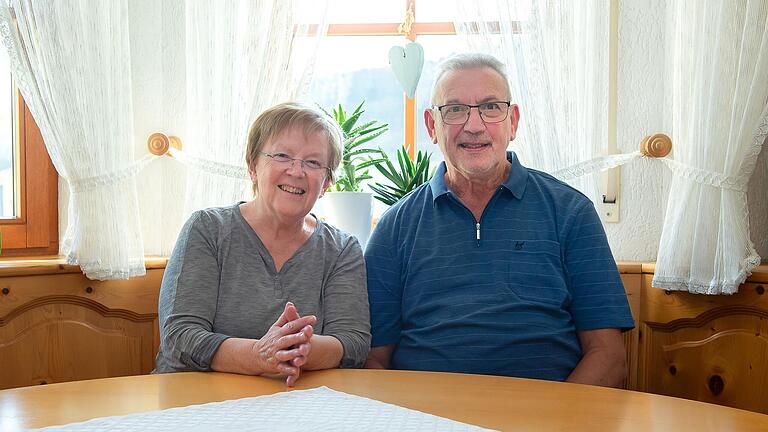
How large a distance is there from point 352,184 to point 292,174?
0.83 metres

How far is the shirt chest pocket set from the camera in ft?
6.42

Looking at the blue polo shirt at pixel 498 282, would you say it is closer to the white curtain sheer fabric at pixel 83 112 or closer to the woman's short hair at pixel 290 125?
the woman's short hair at pixel 290 125

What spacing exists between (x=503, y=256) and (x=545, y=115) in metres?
0.83

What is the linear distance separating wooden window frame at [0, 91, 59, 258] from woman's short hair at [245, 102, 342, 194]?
1008 mm

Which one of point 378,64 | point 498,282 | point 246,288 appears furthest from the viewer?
point 378,64

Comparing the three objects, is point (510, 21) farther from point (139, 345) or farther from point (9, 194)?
point (9, 194)

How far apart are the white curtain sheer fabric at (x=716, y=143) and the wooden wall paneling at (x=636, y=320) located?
103 millimetres

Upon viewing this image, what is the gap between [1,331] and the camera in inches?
84.0

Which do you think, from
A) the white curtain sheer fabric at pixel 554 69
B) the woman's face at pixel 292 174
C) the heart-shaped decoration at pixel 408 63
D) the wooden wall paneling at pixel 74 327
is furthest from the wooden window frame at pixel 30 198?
the white curtain sheer fabric at pixel 554 69

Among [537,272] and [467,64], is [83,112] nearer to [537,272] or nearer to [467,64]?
[467,64]

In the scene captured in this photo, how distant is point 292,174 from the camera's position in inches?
75.1

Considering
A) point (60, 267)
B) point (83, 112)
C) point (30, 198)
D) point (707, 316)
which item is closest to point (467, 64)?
point (707, 316)

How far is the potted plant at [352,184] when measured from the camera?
261cm

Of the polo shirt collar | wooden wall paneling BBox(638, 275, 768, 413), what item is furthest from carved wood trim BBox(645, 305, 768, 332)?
the polo shirt collar
